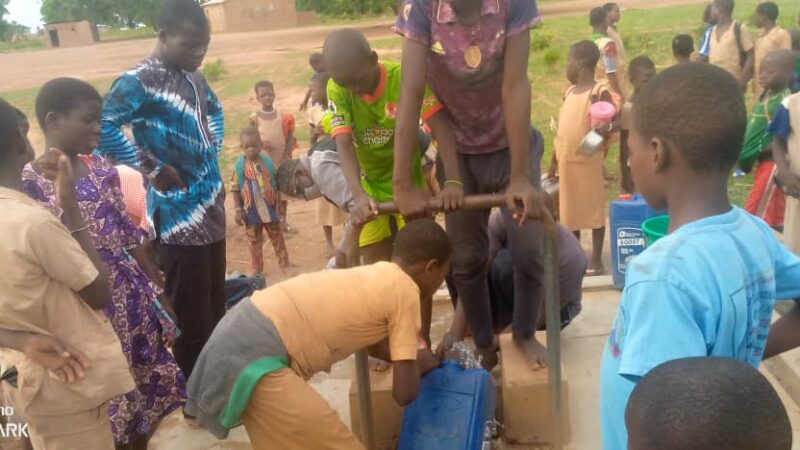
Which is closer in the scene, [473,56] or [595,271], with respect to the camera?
[473,56]

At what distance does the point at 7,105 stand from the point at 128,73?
77cm

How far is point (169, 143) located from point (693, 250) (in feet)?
7.94

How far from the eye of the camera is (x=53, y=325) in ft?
8.18

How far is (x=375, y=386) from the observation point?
3.26m

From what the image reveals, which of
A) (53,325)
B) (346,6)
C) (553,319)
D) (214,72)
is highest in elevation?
(346,6)

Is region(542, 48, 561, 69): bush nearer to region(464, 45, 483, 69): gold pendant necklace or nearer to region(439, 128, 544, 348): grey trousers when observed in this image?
region(439, 128, 544, 348): grey trousers

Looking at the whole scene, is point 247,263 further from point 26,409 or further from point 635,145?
point 635,145

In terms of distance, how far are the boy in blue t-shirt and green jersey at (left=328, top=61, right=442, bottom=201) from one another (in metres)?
1.78

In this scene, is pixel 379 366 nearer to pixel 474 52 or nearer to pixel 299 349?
pixel 299 349

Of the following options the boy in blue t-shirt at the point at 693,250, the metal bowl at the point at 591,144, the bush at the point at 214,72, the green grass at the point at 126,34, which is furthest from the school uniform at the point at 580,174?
the green grass at the point at 126,34

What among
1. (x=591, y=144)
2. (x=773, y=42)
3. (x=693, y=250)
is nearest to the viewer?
(x=693, y=250)

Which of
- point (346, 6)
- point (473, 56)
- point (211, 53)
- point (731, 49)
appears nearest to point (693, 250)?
point (473, 56)

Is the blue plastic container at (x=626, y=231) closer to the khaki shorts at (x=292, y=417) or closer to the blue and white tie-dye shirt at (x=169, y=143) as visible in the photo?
the blue and white tie-dye shirt at (x=169, y=143)

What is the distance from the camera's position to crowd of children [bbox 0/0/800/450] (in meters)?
1.55
